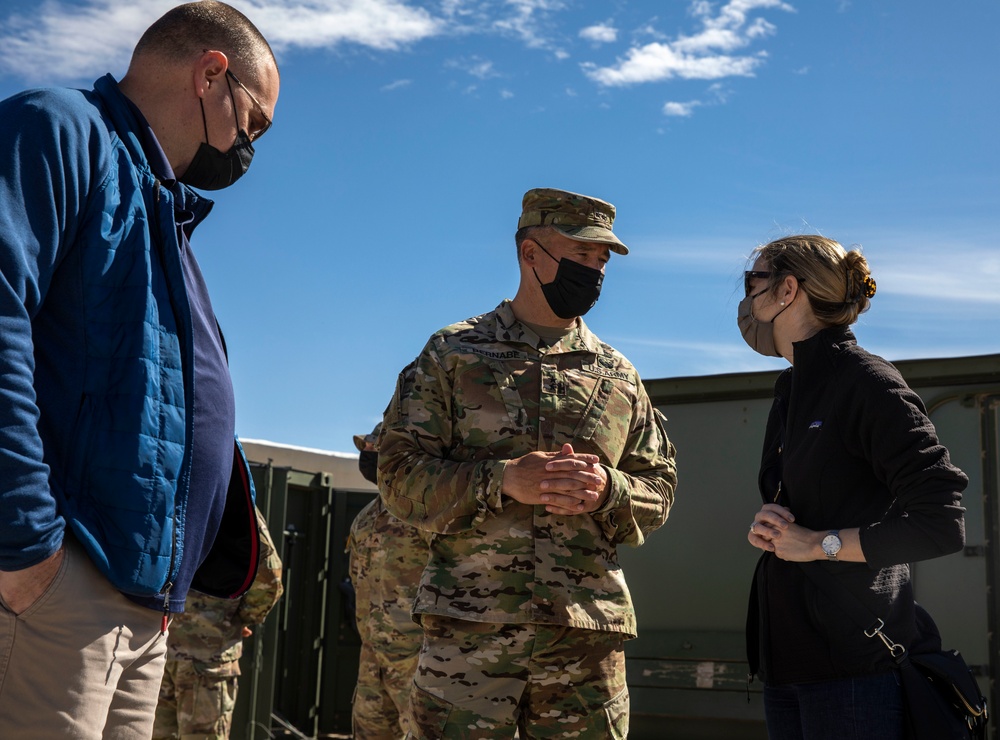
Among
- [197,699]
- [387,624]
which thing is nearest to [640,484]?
[387,624]

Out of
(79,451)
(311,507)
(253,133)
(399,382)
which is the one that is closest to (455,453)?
(399,382)

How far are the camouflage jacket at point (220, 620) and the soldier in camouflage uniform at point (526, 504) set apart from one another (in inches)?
130

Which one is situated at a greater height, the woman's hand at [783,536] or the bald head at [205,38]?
the bald head at [205,38]

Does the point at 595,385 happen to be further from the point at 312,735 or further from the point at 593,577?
the point at 312,735

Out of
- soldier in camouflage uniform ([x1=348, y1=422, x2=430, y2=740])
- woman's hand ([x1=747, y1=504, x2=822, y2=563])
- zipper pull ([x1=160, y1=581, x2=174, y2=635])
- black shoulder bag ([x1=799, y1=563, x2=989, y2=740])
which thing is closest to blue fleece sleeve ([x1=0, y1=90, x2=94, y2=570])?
zipper pull ([x1=160, y1=581, x2=174, y2=635])

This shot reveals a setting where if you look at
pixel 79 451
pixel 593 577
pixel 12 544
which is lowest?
pixel 593 577

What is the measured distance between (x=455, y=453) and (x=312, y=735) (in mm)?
7666

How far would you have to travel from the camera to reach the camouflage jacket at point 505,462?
11.2 feet

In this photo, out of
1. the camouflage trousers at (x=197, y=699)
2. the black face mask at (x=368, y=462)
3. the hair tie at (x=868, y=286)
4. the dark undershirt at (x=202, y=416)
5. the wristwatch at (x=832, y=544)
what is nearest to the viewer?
the dark undershirt at (x=202, y=416)

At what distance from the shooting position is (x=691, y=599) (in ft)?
23.5

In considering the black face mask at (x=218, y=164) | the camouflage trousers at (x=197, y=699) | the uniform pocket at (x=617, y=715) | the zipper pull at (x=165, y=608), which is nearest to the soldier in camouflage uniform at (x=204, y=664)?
the camouflage trousers at (x=197, y=699)

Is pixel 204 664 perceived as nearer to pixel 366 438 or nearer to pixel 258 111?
pixel 366 438

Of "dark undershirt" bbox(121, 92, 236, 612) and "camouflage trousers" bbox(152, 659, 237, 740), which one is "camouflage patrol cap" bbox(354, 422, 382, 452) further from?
"dark undershirt" bbox(121, 92, 236, 612)

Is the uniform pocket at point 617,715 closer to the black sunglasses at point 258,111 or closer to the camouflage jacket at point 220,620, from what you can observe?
the black sunglasses at point 258,111
